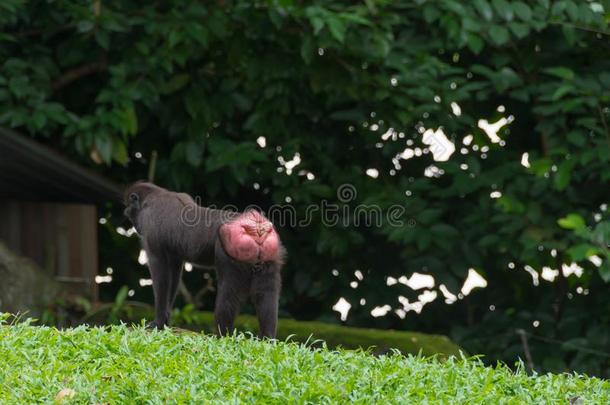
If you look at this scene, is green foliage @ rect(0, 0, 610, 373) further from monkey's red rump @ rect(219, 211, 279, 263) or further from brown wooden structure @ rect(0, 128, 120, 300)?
monkey's red rump @ rect(219, 211, 279, 263)

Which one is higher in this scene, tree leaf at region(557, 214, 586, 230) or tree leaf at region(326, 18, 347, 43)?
tree leaf at region(326, 18, 347, 43)

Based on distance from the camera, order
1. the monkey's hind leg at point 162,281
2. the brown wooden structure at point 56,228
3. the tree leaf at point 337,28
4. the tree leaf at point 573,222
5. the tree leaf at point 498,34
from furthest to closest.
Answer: the brown wooden structure at point 56,228
the tree leaf at point 498,34
the tree leaf at point 573,222
the tree leaf at point 337,28
the monkey's hind leg at point 162,281

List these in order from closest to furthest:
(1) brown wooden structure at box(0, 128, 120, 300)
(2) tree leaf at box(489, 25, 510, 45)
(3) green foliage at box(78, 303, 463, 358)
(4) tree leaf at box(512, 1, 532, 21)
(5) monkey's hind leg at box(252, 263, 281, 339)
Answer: (5) monkey's hind leg at box(252, 263, 281, 339) < (3) green foliage at box(78, 303, 463, 358) < (2) tree leaf at box(489, 25, 510, 45) < (4) tree leaf at box(512, 1, 532, 21) < (1) brown wooden structure at box(0, 128, 120, 300)

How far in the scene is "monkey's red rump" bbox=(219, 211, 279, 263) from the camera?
7.72 metres

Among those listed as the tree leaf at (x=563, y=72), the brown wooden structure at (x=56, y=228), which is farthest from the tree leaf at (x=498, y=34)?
the brown wooden structure at (x=56, y=228)

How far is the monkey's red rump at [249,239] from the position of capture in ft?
25.3

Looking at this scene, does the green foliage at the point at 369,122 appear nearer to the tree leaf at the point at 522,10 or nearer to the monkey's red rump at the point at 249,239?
the tree leaf at the point at 522,10

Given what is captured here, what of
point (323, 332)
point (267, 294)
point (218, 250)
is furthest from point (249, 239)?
point (323, 332)

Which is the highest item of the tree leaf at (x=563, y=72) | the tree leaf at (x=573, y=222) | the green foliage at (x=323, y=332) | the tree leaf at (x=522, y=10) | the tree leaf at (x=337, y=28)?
the tree leaf at (x=522, y=10)

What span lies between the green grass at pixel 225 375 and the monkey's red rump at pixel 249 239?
57cm

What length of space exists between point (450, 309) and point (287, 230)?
1.99 metres

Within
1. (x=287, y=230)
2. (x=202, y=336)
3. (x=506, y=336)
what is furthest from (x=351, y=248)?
(x=202, y=336)

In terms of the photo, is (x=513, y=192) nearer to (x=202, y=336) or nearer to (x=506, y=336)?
(x=506, y=336)

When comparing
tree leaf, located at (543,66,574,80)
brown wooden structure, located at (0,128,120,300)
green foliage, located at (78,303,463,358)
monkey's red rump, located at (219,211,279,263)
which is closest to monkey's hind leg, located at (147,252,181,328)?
monkey's red rump, located at (219,211,279,263)
